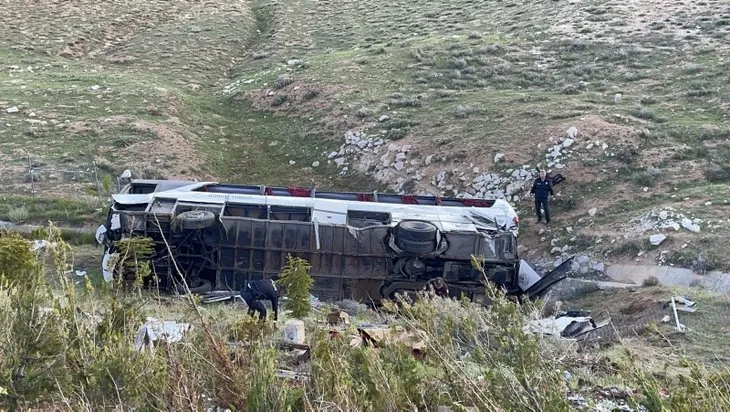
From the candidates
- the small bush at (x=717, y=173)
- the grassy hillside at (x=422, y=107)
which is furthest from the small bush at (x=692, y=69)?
the small bush at (x=717, y=173)

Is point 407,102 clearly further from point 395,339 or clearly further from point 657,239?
point 395,339

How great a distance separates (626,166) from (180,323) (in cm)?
1542

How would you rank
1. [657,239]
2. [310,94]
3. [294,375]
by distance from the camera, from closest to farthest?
[294,375] → [657,239] → [310,94]

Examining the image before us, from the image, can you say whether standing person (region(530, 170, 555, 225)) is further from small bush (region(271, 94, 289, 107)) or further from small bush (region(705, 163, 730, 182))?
small bush (region(271, 94, 289, 107))

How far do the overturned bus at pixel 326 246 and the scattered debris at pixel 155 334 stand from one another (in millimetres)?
7340

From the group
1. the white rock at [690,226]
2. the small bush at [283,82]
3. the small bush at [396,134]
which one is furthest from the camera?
the small bush at [283,82]

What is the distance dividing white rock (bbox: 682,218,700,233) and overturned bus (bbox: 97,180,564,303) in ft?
11.4

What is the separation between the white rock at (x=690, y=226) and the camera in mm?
15969

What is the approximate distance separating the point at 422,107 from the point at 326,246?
1208 centimetres

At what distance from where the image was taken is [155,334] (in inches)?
247

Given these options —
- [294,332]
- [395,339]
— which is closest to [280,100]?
[294,332]

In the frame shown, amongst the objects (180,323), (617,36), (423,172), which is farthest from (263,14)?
(180,323)

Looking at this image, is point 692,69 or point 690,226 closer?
point 690,226

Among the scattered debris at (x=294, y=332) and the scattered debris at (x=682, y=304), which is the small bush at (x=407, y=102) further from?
the scattered debris at (x=294, y=332)
